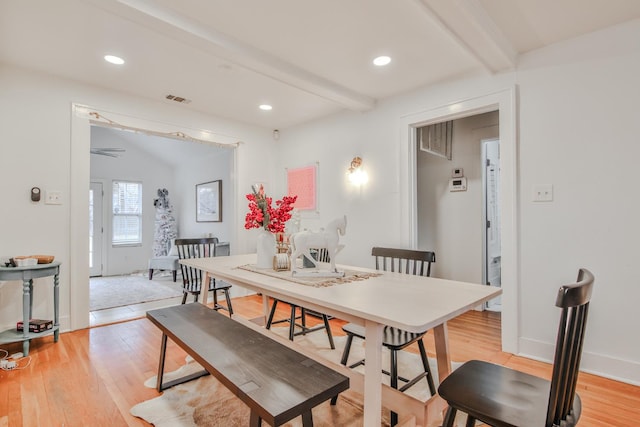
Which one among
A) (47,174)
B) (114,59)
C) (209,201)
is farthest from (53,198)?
(209,201)

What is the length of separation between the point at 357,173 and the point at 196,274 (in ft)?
6.63

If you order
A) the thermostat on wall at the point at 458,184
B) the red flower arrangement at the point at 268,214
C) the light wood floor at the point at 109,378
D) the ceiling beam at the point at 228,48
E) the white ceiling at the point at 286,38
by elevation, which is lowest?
the light wood floor at the point at 109,378

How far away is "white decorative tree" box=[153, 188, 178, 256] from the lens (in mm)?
6898

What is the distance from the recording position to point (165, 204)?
716 cm

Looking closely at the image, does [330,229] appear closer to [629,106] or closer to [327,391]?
[327,391]

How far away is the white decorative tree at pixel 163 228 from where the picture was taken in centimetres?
690

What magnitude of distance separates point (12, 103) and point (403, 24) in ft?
10.9

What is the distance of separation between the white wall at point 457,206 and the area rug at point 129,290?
368 centimetres

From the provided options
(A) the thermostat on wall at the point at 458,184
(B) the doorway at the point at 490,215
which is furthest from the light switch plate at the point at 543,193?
(A) the thermostat on wall at the point at 458,184

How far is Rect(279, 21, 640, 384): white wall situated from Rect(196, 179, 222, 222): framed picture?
15.4ft

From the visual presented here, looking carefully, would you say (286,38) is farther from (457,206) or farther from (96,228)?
(96,228)

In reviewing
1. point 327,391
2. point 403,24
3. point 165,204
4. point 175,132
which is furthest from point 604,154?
point 165,204

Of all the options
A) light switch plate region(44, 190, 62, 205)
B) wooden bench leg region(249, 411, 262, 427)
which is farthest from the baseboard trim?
light switch plate region(44, 190, 62, 205)

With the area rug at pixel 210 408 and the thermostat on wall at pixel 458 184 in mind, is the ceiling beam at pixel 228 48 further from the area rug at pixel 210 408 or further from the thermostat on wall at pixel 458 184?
the area rug at pixel 210 408
